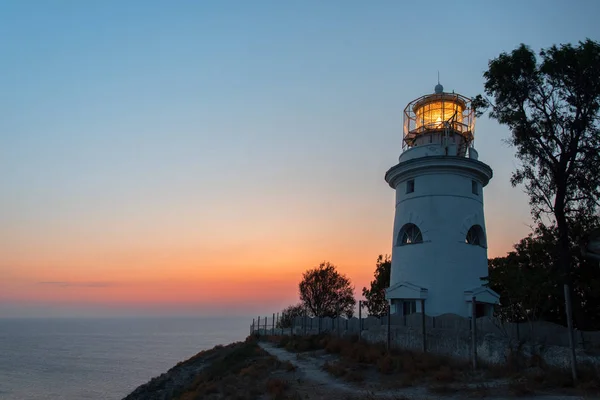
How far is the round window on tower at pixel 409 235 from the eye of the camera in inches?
914

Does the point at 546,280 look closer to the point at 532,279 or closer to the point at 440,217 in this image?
the point at 532,279

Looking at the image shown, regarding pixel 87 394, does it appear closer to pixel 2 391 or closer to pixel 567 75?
pixel 2 391

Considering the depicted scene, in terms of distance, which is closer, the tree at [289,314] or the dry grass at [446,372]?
the dry grass at [446,372]

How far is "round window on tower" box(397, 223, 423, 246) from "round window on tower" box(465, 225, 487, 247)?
2.36 metres

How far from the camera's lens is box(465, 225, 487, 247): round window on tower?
23.3 metres

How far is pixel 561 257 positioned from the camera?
1572 centimetres

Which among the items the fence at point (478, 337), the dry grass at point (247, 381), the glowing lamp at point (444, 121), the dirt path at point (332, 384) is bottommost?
the dry grass at point (247, 381)

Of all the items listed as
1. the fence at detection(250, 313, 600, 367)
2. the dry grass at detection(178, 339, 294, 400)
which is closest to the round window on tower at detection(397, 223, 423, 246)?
the fence at detection(250, 313, 600, 367)

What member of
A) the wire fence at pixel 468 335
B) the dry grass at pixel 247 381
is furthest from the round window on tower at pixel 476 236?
the dry grass at pixel 247 381

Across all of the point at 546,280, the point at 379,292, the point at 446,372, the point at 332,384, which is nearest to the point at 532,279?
the point at 546,280

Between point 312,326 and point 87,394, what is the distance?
3159 cm

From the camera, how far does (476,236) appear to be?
23547mm

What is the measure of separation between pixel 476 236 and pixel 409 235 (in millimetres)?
3141

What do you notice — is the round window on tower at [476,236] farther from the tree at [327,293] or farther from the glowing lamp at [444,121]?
the tree at [327,293]
